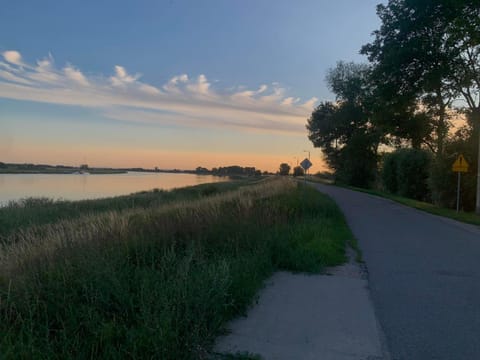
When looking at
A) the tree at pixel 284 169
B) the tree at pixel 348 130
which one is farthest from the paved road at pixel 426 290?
the tree at pixel 284 169

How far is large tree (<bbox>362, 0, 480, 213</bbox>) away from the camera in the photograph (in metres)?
23.6

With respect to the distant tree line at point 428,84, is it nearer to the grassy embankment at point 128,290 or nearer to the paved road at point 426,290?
the paved road at point 426,290

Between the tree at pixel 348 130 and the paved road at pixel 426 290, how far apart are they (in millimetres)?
44616

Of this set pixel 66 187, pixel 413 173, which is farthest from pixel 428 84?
pixel 66 187

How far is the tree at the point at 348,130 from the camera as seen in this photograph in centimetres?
5594

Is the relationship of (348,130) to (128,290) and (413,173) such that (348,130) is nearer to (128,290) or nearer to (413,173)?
(413,173)

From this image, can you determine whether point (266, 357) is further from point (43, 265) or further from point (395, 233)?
point (395, 233)

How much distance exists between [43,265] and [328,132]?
196ft

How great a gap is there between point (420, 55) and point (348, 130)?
36205 mm

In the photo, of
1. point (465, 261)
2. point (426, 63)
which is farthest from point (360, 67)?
point (465, 261)

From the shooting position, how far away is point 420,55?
960 inches

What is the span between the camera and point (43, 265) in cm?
534

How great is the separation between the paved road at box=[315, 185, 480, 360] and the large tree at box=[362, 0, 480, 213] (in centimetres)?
1476

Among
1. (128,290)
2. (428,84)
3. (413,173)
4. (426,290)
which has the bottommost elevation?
(426,290)
